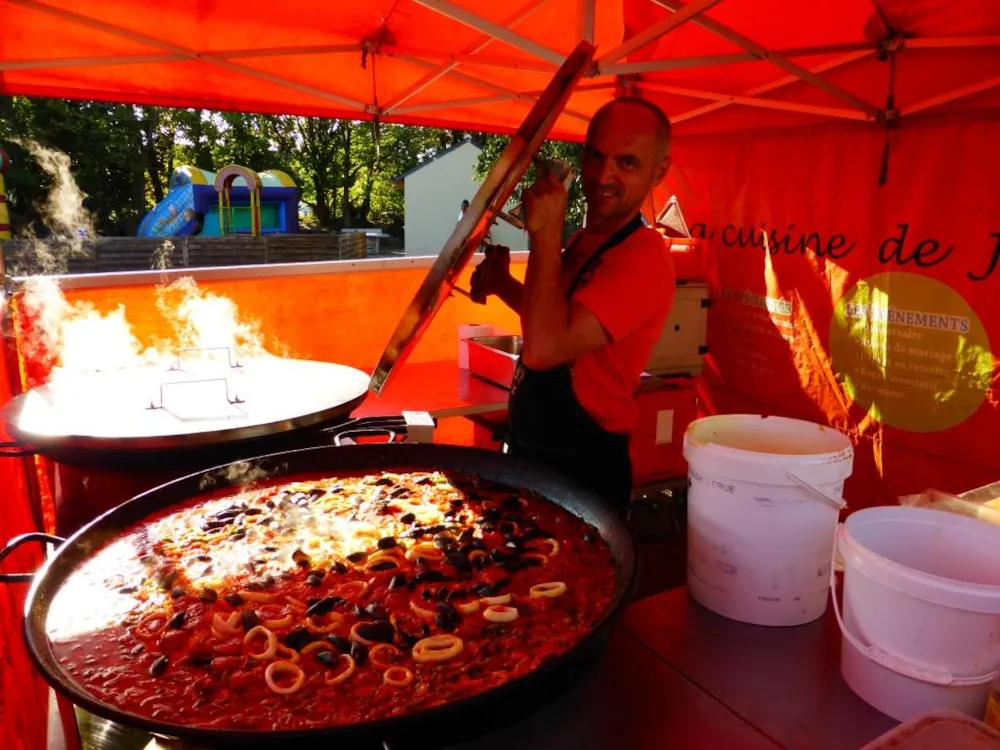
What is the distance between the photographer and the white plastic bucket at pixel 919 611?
1.27 metres

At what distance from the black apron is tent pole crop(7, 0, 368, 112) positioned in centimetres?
308

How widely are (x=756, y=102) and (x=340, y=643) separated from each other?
16.2 feet

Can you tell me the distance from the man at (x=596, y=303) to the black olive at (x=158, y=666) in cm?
→ 137

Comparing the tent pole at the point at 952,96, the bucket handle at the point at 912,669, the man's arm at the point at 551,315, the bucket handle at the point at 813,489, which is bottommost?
the bucket handle at the point at 912,669

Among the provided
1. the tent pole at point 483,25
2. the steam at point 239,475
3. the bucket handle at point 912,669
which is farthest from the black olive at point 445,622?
the tent pole at point 483,25

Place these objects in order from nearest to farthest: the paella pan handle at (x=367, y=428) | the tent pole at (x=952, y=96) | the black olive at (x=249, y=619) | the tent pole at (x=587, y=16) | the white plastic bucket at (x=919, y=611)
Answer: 1. the white plastic bucket at (x=919, y=611)
2. the black olive at (x=249, y=619)
3. the paella pan handle at (x=367, y=428)
4. the tent pole at (x=952, y=96)
5. the tent pole at (x=587, y=16)

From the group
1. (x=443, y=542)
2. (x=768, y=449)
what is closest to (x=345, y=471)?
(x=443, y=542)

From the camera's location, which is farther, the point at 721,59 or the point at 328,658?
the point at 721,59

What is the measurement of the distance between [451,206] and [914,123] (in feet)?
91.0

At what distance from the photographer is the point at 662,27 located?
387cm

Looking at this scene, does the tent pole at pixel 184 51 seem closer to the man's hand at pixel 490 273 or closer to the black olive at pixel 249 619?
the man's hand at pixel 490 273

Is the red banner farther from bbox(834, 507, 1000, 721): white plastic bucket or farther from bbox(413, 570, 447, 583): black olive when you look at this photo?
bbox(413, 570, 447, 583): black olive

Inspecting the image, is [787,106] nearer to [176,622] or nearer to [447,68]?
[447,68]

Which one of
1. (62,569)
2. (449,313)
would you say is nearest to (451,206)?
(449,313)
